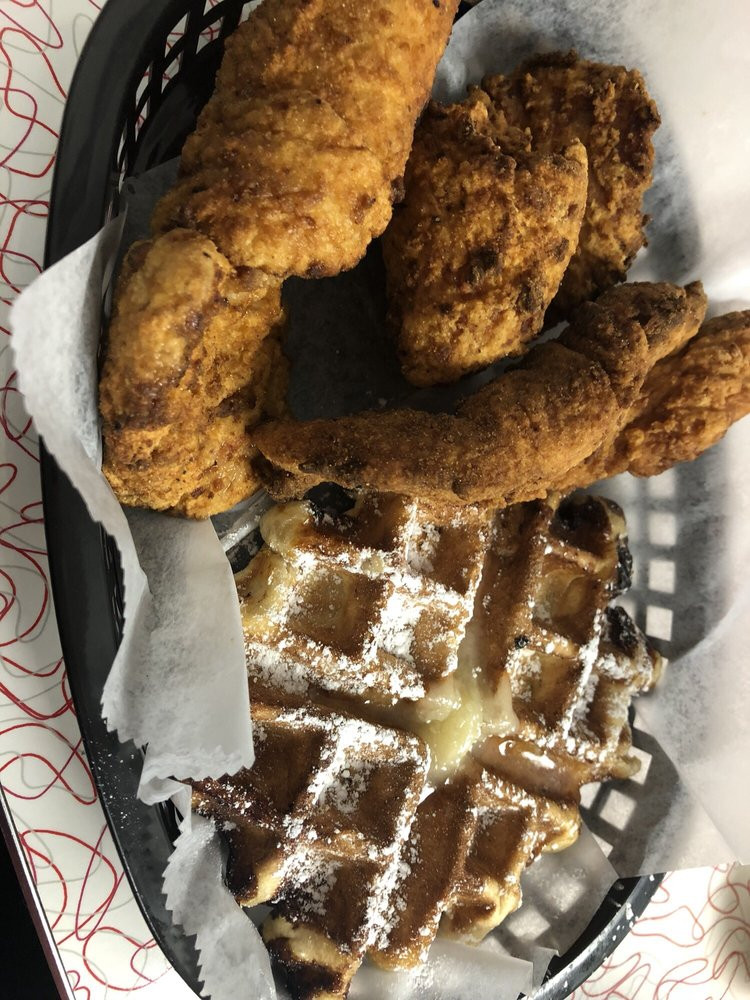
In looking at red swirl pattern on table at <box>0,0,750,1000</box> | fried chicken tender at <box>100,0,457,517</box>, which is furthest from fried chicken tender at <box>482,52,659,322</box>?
red swirl pattern on table at <box>0,0,750,1000</box>

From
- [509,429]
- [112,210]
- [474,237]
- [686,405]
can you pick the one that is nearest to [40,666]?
[112,210]

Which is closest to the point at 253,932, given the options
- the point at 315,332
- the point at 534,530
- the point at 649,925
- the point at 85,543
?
the point at 85,543

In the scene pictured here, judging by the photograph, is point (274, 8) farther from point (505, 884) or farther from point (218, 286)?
point (505, 884)

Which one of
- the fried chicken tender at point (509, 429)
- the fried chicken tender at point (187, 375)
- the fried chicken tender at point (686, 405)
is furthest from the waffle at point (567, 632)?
the fried chicken tender at point (187, 375)

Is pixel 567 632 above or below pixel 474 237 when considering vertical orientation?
below

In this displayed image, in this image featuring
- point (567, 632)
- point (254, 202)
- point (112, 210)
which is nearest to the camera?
point (254, 202)

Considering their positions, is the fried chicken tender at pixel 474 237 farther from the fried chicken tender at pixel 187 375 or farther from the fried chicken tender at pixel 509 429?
the fried chicken tender at pixel 187 375

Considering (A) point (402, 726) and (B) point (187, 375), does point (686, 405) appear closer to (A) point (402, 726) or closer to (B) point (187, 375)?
(A) point (402, 726)
